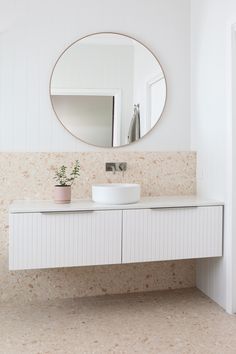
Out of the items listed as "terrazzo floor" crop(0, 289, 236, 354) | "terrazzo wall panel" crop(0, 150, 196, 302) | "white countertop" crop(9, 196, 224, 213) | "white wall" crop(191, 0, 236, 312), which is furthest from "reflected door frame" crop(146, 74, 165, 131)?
"terrazzo floor" crop(0, 289, 236, 354)

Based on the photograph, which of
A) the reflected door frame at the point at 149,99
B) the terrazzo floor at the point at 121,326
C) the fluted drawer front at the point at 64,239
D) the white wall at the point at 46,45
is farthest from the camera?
the reflected door frame at the point at 149,99

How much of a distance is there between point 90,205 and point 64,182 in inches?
15.6

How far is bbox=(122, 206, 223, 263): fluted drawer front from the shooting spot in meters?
2.68

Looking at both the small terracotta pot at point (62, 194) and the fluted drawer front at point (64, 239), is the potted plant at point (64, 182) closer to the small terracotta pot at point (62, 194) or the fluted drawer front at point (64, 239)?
the small terracotta pot at point (62, 194)

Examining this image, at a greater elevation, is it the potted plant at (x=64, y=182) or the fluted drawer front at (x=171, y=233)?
the potted plant at (x=64, y=182)

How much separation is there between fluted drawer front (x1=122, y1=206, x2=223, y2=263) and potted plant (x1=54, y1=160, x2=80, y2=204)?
0.45 m

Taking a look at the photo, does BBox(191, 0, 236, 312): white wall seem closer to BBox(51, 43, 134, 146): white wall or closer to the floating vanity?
the floating vanity

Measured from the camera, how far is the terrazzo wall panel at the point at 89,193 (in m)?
2.99

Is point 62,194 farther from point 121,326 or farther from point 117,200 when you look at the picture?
point 121,326

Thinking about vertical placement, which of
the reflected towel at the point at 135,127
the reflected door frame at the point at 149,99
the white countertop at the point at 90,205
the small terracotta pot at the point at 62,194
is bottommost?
the white countertop at the point at 90,205

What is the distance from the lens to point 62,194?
9.04 feet

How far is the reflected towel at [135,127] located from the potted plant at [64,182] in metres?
0.50

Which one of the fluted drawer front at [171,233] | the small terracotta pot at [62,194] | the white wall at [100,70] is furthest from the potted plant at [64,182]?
the fluted drawer front at [171,233]

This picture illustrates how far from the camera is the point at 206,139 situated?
310 centimetres
